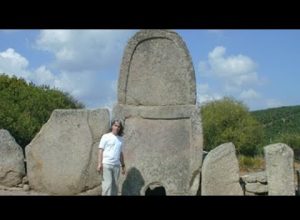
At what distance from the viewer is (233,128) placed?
2191 cm

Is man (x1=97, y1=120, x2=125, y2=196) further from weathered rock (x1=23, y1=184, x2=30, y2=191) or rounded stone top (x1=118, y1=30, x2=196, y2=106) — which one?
weathered rock (x1=23, y1=184, x2=30, y2=191)

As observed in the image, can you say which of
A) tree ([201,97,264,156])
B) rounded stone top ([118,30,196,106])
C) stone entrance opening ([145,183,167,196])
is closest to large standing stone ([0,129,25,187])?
rounded stone top ([118,30,196,106])

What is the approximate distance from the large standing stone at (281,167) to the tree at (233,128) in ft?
38.1

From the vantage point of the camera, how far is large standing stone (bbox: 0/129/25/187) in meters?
10.2

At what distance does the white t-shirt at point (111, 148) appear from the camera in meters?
8.10

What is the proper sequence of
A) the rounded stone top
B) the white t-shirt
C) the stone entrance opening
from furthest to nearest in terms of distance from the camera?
the rounded stone top, the stone entrance opening, the white t-shirt

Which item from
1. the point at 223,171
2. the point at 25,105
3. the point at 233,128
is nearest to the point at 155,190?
the point at 223,171

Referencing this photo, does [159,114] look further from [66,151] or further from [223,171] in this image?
[66,151]

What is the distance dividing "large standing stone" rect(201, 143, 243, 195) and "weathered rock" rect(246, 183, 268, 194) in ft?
1.03
